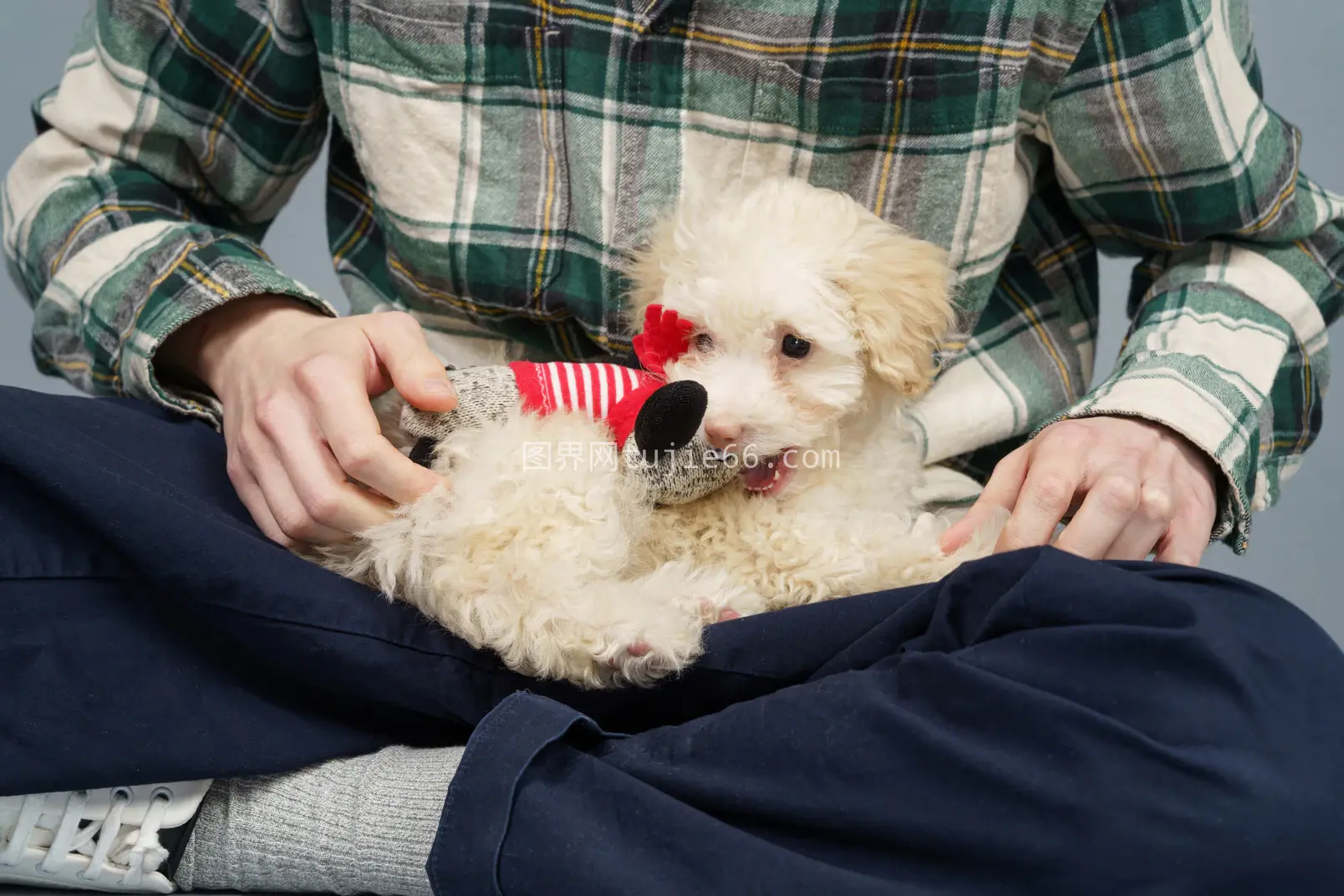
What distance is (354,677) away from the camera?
0.67 m

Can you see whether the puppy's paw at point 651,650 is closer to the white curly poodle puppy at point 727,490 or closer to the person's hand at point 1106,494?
the white curly poodle puppy at point 727,490

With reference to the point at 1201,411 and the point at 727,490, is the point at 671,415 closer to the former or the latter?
the point at 727,490

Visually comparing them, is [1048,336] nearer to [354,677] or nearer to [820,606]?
[820,606]

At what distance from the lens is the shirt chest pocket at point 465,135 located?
86 cm

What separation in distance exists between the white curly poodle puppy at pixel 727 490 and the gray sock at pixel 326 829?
0.11 m

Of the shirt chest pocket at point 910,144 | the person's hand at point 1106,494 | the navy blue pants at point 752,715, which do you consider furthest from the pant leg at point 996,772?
the shirt chest pocket at point 910,144

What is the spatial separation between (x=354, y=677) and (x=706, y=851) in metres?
0.25

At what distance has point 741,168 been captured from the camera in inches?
34.2

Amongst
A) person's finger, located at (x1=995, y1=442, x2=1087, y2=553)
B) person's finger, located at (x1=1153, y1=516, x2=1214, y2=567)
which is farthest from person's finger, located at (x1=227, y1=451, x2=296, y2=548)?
person's finger, located at (x1=1153, y1=516, x2=1214, y2=567)

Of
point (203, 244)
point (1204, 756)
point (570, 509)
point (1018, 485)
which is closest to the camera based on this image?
point (1204, 756)

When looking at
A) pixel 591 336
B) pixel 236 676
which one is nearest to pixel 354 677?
pixel 236 676

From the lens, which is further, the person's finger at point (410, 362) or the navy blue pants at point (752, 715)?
the person's finger at point (410, 362)

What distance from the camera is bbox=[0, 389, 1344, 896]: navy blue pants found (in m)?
0.54

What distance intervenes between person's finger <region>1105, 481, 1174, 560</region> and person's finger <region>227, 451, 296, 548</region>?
1.86ft
